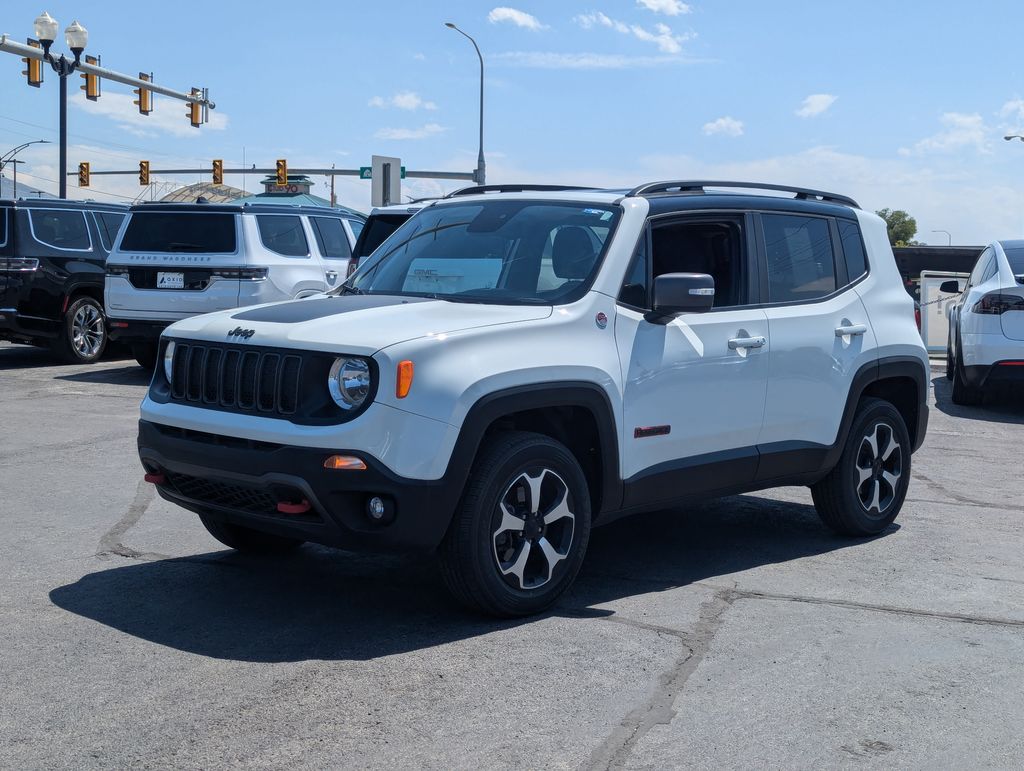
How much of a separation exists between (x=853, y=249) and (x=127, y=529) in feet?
13.8

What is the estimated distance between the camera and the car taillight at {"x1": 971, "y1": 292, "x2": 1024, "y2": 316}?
499 inches

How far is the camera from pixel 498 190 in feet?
21.6

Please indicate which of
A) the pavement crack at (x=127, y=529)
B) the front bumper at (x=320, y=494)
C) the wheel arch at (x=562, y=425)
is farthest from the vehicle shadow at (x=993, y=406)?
the front bumper at (x=320, y=494)

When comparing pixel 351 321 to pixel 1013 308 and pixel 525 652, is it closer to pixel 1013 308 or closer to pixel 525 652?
pixel 525 652

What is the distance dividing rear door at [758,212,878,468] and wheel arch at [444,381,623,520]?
1093 millimetres

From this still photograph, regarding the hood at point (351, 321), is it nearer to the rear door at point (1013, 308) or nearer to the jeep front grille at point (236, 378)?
the jeep front grille at point (236, 378)

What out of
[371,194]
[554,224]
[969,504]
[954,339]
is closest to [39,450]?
[554,224]

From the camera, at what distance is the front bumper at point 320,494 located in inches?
184

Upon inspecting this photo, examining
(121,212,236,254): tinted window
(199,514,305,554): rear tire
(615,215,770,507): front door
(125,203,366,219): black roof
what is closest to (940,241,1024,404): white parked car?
(615,215,770,507): front door

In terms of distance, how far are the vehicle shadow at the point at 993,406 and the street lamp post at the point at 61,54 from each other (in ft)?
64.3

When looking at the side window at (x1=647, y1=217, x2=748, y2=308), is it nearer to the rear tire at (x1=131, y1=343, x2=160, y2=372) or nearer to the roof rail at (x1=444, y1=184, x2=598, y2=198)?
the roof rail at (x1=444, y1=184, x2=598, y2=198)

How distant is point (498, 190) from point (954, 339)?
378 inches

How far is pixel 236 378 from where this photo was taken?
507cm

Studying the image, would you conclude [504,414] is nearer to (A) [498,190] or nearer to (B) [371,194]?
(A) [498,190]
